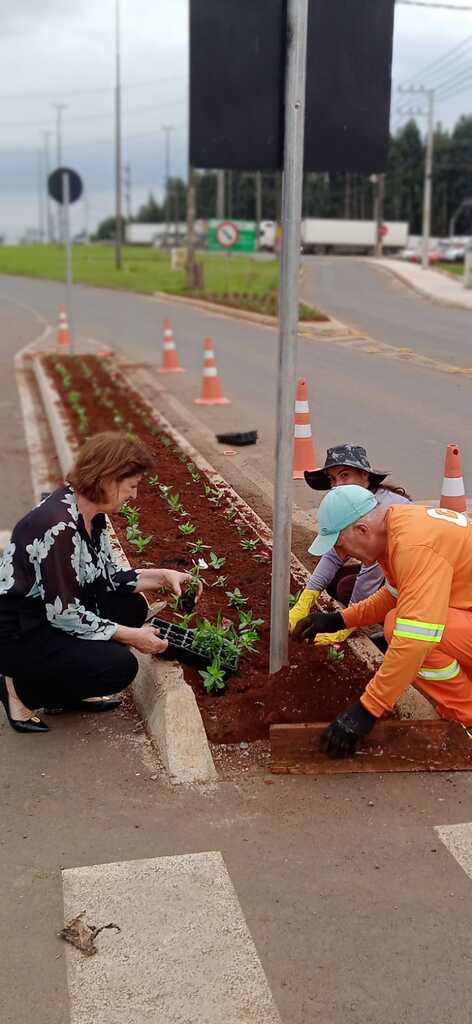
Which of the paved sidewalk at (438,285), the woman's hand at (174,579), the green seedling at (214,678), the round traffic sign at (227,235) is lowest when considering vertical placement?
the green seedling at (214,678)

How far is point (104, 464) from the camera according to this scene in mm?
3855

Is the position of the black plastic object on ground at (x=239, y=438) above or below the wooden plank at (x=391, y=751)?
above

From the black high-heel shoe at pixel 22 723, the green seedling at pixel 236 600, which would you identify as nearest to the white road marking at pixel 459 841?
the black high-heel shoe at pixel 22 723

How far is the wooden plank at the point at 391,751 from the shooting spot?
149 inches

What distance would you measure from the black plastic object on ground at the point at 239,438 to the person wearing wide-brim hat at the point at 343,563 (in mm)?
4910

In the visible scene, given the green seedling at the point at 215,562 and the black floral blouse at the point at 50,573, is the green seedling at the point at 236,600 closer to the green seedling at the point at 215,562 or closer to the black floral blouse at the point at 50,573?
the green seedling at the point at 215,562

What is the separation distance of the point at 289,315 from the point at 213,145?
686 mm

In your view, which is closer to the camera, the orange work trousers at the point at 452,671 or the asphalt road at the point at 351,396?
the orange work trousers at the point at 452,671

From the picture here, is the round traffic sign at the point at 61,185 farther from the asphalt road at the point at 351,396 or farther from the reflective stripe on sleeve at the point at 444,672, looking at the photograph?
the reflective stripe on sleeve at the point at 444,672

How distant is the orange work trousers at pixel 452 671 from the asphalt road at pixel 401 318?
440 cm

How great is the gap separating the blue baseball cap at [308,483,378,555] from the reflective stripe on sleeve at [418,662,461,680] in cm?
66

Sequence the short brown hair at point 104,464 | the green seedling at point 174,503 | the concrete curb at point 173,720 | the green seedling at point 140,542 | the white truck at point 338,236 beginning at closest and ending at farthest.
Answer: the concrete curb at point 173,720, the short brown hair at point 104,464, the green seedling at point 140,542, the green seedling at point 174,503, the white truck at point 338,236

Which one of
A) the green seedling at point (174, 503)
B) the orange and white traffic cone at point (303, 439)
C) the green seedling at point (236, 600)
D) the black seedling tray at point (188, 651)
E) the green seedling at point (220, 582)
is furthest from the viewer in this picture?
the orange and white traffic cone at point (303, 439)

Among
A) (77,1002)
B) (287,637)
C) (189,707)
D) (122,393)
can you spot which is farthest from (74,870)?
(122,393)
